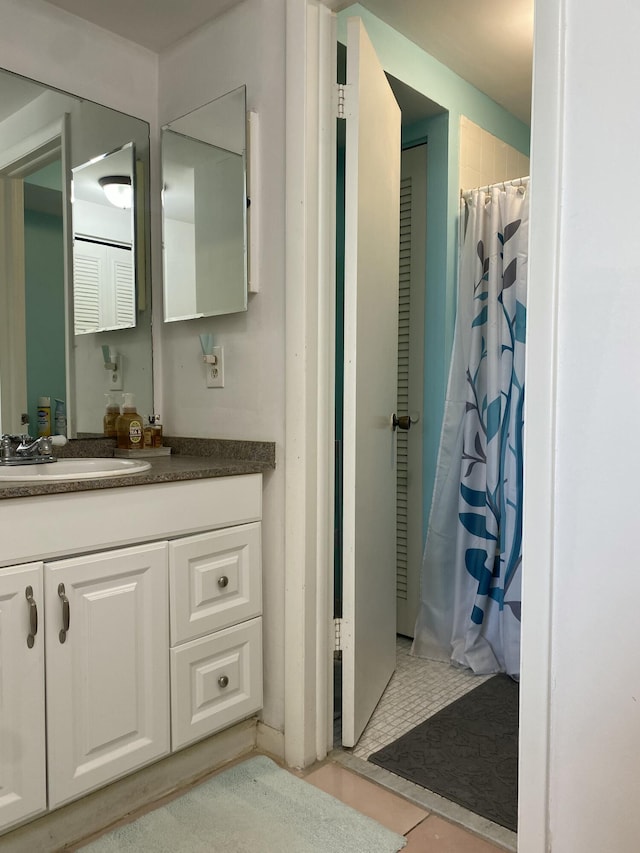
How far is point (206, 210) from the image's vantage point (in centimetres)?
199

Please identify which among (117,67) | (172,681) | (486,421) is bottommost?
(172,681)

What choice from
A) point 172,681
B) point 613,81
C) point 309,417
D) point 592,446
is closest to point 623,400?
point 592,446

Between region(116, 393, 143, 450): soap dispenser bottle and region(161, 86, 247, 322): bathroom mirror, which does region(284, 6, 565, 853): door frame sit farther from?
region(116, 393, 143, 450): soap dispenser bottle

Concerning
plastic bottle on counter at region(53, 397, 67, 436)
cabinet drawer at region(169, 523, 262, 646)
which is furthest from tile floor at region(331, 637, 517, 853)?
plastic bottle on counter at region(53, 397, 67, 436)

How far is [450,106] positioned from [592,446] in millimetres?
1835

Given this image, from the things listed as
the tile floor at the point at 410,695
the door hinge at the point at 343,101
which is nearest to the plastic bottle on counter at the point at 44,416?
the door hinge at the point at 343,101

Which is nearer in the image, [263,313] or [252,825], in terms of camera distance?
[252,825]

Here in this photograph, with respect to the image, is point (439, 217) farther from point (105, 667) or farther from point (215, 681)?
point (105, 667)

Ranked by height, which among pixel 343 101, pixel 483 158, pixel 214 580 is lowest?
pixel 214 580

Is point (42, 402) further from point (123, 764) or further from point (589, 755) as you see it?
point (589, 755)

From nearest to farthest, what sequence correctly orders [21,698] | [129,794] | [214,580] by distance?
1. [21,698]
2. [129,794]
3. [214,580]

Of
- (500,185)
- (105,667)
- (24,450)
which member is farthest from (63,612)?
(500,185)

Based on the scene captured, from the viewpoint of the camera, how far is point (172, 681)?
1618mm

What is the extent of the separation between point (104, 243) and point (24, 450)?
2.35 ft
